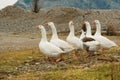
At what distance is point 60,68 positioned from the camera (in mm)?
17547

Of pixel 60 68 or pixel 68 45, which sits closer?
pixel 60 68

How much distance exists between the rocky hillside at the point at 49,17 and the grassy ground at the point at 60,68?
1203 inches

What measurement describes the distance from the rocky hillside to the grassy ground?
3056 cm

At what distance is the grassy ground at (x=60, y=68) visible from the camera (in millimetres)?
14992

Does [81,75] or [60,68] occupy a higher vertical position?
[81,75]

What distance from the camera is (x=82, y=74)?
15102mm

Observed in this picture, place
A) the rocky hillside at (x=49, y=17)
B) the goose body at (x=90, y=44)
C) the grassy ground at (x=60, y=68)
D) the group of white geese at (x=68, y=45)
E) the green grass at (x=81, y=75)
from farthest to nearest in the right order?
the rocky hillside at (x=49, y=17), the goose body at (x=90, y=44), the group of white geese at (x=68, y=45), the grassy ground at (x=60, y=68), the green grass at (x=81, y=75)

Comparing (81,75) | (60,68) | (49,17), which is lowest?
(49,17)

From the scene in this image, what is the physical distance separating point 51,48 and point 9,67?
6.37 ft

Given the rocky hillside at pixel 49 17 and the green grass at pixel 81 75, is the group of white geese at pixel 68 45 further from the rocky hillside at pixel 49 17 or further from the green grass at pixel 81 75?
the rocky hillside at pixel 49 17

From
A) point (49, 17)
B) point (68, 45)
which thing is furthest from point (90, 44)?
point (49, 17)

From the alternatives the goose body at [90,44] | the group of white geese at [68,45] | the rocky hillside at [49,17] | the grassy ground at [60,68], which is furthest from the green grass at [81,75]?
the rocky hillside at [49,17]

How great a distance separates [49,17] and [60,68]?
44.4 metres

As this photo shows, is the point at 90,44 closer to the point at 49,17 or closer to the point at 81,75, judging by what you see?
the point at 81,75
